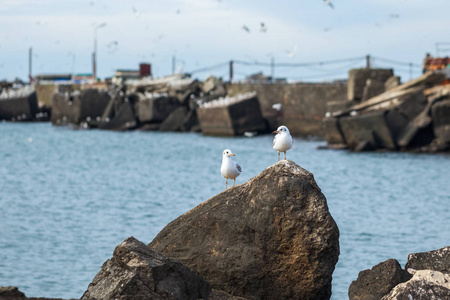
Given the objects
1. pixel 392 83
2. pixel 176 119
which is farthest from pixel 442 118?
pixel 176 119

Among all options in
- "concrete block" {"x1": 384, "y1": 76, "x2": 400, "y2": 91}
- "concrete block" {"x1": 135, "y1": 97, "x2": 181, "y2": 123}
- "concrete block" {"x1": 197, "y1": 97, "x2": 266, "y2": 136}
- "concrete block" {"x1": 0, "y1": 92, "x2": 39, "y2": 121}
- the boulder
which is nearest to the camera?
the boulder

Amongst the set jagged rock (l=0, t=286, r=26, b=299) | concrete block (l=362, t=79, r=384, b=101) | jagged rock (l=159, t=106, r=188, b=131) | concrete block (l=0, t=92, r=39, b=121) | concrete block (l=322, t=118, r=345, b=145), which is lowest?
concrete block (l=0, t=92, r=39, b=121)

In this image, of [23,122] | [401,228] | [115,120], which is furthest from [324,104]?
[23,122]

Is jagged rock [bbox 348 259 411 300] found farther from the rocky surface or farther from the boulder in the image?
the boulder

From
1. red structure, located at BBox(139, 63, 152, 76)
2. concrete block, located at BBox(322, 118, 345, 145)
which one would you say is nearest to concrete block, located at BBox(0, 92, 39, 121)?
red structure, located at BBox(139, 63, 152, 76)

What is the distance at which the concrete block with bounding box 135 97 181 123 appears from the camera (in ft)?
155

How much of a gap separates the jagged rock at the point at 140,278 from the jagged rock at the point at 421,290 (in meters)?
1.56

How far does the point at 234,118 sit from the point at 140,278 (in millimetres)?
34508

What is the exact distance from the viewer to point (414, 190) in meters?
25.2

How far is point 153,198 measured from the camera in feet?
82.2

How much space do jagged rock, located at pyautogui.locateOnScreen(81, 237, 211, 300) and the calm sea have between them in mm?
6319

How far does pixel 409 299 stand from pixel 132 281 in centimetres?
207

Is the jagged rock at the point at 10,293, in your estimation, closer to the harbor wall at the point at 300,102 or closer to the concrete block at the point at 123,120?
the harbor wall at the point at 300,102

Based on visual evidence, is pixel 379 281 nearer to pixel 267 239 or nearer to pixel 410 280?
pixel 410 280
